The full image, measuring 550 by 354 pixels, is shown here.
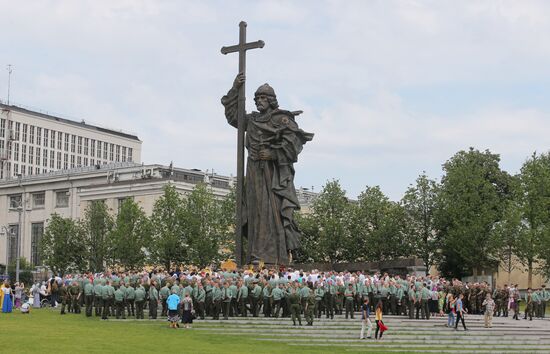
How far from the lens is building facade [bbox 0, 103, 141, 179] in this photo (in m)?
118

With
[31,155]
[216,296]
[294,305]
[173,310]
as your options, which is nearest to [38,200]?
[31,155]

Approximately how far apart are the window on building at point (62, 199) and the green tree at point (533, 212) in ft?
157

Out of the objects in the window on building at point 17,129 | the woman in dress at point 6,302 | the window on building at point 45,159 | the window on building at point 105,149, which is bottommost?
the woman in dress at point 6,302

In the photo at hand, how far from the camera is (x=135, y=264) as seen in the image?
Result: 6581cm

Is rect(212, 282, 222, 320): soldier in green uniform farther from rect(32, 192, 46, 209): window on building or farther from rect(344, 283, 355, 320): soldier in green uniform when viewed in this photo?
rect(32, 192, 46, 209): window on building

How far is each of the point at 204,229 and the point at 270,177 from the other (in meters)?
28.3

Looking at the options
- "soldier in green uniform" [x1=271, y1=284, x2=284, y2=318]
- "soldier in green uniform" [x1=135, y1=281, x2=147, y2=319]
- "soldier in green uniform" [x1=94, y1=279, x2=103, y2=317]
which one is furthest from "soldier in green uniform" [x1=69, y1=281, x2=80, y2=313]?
"soldier in green uniform" [x1=271, y1=284, x2=284, y2=318]

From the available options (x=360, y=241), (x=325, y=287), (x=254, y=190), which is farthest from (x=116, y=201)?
(x=325, y=287)

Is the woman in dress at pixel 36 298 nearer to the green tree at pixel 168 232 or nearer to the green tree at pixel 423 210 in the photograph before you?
the green tree at pixel 168 232

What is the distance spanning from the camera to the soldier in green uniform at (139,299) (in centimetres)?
3266

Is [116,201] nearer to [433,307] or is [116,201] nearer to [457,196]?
[457,196]

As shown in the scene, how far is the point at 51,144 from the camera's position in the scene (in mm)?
126188

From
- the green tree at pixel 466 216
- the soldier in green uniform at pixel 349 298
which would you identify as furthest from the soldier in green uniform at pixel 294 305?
the green tree at pixel 466 216

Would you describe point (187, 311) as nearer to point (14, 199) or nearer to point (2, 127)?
point (14, 199)
